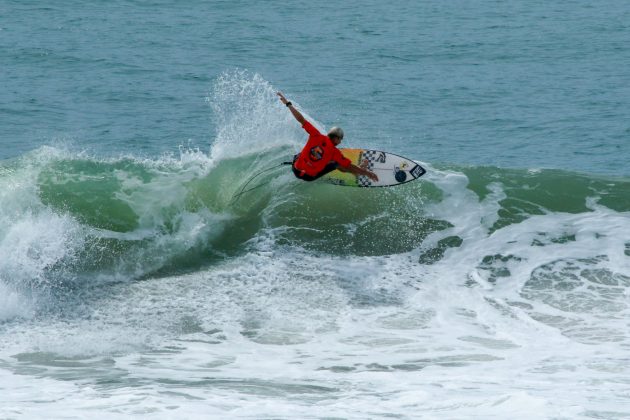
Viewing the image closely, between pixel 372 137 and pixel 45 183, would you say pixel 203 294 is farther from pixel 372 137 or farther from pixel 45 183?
pixel 372 137

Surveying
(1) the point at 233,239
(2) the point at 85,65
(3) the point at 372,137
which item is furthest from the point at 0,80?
(1) the point at 233,239

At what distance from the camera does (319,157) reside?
1530cm

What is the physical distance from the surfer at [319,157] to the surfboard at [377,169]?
2.09 feet

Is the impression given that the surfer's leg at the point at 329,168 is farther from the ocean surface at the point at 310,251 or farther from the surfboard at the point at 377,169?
the ocean surface at the point at 310,251

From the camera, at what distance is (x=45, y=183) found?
56.2 ft

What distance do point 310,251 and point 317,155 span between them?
1.44m

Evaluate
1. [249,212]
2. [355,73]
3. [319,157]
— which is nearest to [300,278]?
[319,157]

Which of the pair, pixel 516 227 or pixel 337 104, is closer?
pixel 516 227

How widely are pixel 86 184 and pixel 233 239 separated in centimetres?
305

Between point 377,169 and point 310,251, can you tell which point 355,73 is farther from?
point 310,251

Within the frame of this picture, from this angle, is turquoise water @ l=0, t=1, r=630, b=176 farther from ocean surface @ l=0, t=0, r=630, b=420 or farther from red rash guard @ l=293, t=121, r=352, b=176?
red rash guard @ l=293, t=121, r=352, b=176

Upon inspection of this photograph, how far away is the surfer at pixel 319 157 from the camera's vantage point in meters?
15.1

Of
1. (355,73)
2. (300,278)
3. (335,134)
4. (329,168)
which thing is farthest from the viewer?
(355,73)

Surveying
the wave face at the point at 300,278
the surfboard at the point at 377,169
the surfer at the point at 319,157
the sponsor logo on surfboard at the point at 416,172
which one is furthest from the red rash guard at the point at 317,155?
the sponsor logo on surfboard at the point at 416,172
